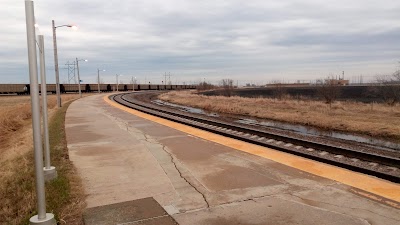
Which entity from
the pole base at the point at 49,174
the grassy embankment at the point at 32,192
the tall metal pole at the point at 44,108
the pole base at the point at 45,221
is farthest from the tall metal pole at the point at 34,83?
the pole base at the point at 49,174

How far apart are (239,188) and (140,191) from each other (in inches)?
71.6

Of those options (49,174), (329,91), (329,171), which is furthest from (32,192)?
(329,91)

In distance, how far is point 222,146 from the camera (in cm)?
1086

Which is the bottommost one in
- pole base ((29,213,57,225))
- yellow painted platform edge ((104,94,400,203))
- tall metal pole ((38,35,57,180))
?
yellow painted platform edge ((104,94,400,203))

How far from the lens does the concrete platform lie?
5.18m

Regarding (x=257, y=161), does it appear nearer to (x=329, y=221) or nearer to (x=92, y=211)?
(x=329, y=221)

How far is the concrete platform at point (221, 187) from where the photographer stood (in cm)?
518

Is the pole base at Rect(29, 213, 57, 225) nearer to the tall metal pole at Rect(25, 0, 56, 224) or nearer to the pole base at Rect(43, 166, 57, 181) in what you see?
the tall metal pole at Rect(25, 0, 56, 224)

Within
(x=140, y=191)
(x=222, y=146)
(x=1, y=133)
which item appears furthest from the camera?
(x=1, y=133)

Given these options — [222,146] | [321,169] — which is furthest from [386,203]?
[222,146]

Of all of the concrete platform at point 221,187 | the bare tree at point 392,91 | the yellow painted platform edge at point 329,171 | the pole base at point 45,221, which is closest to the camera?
the pole base at point 45,221

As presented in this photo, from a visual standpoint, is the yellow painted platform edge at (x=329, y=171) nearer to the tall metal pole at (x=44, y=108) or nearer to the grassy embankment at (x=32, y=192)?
the grassy embankment at (x=32, y=192)

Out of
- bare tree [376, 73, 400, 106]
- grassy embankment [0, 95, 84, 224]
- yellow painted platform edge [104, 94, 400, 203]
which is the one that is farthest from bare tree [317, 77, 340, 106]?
grassy embankment [0, 95, 84, 224]

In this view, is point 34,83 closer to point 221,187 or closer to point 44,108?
point 44,108
